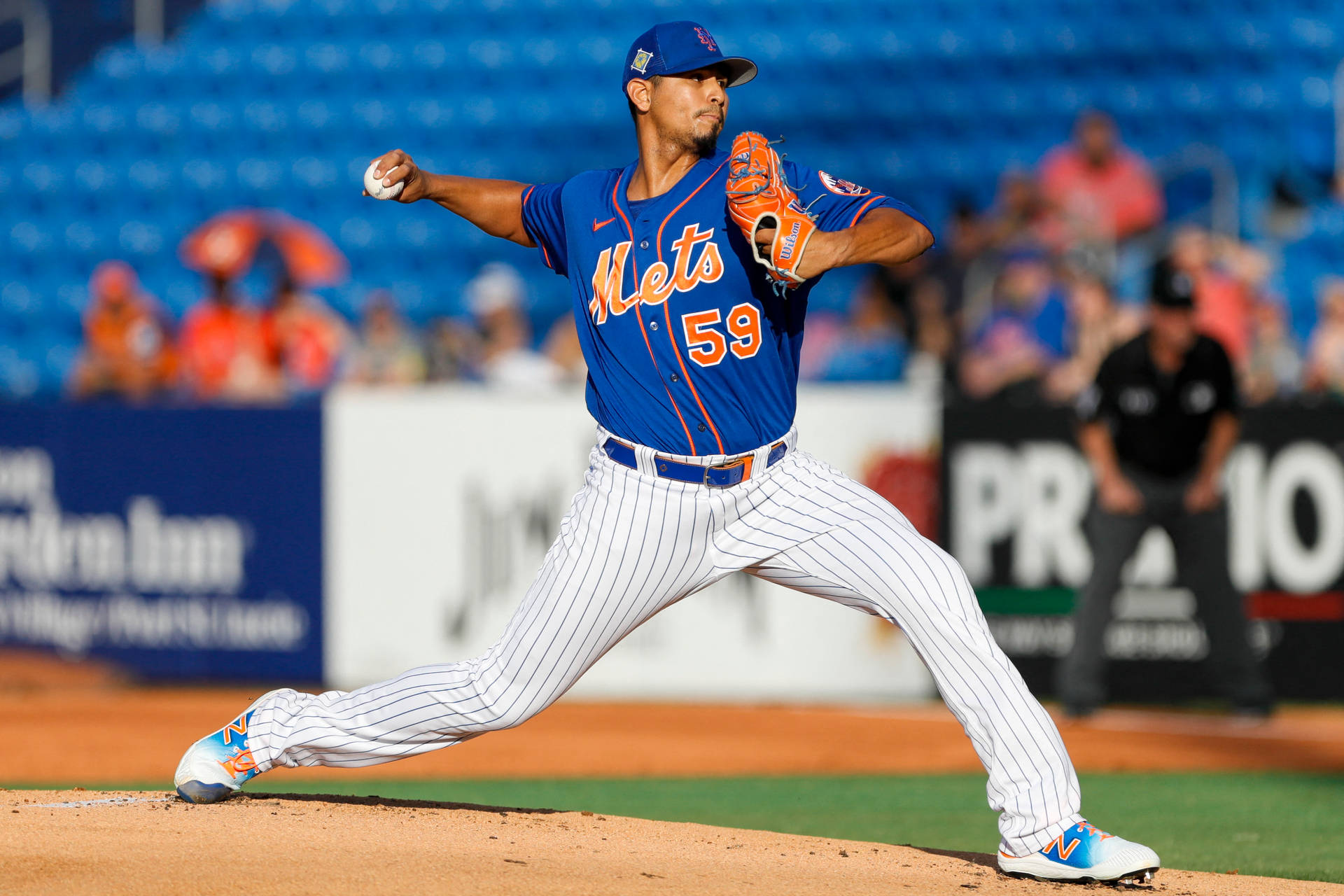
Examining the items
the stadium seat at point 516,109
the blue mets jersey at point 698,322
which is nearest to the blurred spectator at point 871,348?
the stadium seat at point 516,109

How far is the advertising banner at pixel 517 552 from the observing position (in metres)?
9.60

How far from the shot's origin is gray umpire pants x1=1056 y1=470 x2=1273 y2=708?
27.9ft

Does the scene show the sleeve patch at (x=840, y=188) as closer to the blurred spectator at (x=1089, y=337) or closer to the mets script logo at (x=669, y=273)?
the mets script logo at (x=669, y=273)

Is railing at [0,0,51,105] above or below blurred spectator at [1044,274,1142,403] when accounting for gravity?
above

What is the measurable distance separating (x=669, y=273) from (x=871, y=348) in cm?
649

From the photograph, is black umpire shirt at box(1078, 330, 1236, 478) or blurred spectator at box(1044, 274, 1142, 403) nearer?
black umpire shirt at box(1078, 330, 1236, 478)

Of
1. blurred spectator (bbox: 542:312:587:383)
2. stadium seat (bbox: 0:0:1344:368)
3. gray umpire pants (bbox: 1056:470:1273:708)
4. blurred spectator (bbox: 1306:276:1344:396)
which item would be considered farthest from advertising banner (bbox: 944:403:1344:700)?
stadium seat (bbox: 0:0:1344:368)

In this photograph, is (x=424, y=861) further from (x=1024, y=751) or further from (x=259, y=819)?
(x=1024, y=751)

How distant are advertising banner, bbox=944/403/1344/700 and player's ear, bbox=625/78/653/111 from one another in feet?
17.4

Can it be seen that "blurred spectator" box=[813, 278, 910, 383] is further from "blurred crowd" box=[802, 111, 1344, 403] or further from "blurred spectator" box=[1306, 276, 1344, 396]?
→ "blurred spectator" box=[1306, 276, 1344, 396]

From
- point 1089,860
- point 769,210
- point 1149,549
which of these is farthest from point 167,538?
point 1089,860

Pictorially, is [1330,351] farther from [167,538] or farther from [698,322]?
[698,322]

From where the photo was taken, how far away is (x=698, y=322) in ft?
14.5

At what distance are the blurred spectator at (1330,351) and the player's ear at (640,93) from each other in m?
6.42
